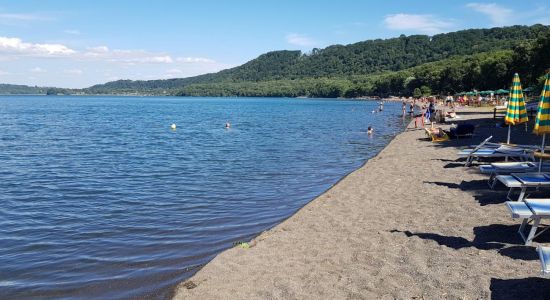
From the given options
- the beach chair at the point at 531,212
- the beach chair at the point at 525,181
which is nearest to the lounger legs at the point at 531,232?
the beach chair at the point at 531,212

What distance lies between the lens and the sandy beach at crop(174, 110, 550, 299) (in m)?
6.48

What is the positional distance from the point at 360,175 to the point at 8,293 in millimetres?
11693

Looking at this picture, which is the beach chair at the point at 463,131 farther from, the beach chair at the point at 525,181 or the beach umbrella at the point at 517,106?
the beach chair at the point at 525,181

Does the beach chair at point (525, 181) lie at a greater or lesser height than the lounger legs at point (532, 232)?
greater

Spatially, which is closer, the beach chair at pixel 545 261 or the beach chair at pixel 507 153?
the beach chair at pixel 545 261

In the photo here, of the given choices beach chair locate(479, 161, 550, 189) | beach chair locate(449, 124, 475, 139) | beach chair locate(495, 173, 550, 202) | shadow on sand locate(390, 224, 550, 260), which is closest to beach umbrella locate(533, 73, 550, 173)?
beach chair locate(495, 173, 550, 202)

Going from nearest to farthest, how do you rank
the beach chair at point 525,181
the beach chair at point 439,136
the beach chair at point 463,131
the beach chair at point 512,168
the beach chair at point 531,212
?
the beach chair at point 531,212
the beach chair at point 525,181
the beach chair at point 512,168
the beach chair at point 463,131
the beach chair at point 439,136

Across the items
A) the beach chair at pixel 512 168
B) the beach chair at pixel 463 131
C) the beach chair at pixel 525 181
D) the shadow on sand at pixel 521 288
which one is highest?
the beach chair at pixel 525 181

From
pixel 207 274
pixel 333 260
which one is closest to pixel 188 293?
pixel 207 274

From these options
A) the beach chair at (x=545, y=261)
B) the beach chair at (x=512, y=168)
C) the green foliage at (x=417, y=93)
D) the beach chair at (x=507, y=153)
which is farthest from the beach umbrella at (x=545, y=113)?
the green foliage at (x=417, y=93)

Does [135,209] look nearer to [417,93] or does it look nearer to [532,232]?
[532,232]

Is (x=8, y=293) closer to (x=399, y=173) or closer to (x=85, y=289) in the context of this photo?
(x=85, y=289)

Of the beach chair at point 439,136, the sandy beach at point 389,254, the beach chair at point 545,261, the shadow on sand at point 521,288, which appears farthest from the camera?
the beach chair at point 439,136

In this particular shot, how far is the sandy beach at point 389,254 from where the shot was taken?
6480 mm
